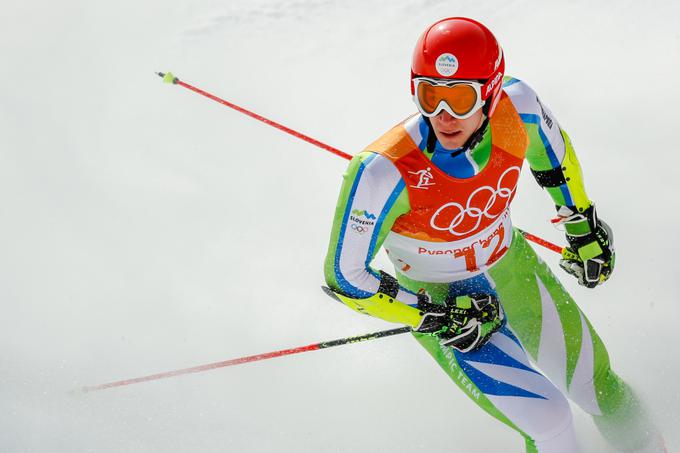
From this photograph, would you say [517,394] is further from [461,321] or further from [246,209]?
[246,209]

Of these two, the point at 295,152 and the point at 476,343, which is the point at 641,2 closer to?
the point at 295,152

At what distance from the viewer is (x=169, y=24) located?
28.8 feet

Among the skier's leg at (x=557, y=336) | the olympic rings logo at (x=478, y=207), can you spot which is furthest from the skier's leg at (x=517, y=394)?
the olympic rings logo at (x=478, y=207)

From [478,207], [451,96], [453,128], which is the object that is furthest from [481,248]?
[451,96]

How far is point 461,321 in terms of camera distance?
3100 mm

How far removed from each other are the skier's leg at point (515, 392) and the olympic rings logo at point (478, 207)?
484mm

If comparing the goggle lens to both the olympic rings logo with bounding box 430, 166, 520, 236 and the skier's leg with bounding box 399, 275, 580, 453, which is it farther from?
the skier's leg with bounding box 399, 275, 580, 453

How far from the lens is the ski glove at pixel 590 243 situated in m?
3.52

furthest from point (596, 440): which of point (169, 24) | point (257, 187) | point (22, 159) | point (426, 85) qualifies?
Answer: point (169, 24)

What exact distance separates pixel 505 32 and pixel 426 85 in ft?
16.5

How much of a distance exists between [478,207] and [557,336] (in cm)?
69

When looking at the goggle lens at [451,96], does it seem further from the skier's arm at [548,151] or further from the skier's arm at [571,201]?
the skier's arm at [571,201]

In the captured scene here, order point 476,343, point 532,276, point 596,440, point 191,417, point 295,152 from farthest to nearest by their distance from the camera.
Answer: point 295,152 < point 191,417 < point 596,440 < point 532,276 < point 476,343

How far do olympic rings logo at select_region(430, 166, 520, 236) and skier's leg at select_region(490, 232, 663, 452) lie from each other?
0.31m
